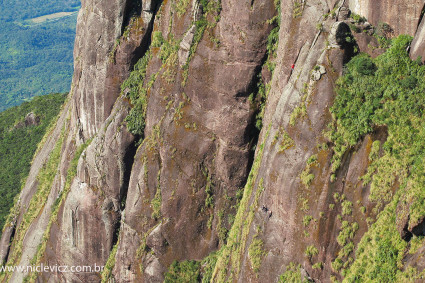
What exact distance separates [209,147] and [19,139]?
50.7 m

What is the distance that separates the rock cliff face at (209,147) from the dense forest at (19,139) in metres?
12.3

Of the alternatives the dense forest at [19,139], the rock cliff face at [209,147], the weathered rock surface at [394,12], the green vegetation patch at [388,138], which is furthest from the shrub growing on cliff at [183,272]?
the dense forest at [19,139]

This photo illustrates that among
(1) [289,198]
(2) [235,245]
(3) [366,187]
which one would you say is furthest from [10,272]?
(3) [366,187]

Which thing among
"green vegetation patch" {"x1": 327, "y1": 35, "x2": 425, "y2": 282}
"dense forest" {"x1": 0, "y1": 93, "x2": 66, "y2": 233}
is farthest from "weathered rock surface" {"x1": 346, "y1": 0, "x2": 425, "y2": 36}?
"dense forest" {"x1": 0, "y1": 93, "x2": 66, "y2": 233}

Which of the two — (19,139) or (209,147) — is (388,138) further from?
(19,139)

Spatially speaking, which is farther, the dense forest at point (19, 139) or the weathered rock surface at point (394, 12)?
the dense forest at point (19, 139)

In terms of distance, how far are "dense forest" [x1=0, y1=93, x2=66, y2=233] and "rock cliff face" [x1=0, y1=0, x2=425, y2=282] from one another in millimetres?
12320

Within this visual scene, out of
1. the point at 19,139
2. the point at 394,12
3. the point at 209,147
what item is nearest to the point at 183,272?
the point at 209,147

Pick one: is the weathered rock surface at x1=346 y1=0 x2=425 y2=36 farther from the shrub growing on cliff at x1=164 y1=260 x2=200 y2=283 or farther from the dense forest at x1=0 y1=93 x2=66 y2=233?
the dense forest at x1=0 y1=93 x2=66 y2=233

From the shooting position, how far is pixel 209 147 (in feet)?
124

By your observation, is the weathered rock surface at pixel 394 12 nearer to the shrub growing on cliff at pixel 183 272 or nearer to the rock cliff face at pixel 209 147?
the rock cliff face at pixel 209 147

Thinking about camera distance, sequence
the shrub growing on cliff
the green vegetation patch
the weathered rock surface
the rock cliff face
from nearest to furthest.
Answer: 1. the green vegetation patch
2. the weathered rock surface
3. the rock cliff face
4. the shrub growing on cliff

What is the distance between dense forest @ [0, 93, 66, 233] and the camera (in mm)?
69875

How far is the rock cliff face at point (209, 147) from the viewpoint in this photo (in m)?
27.7
